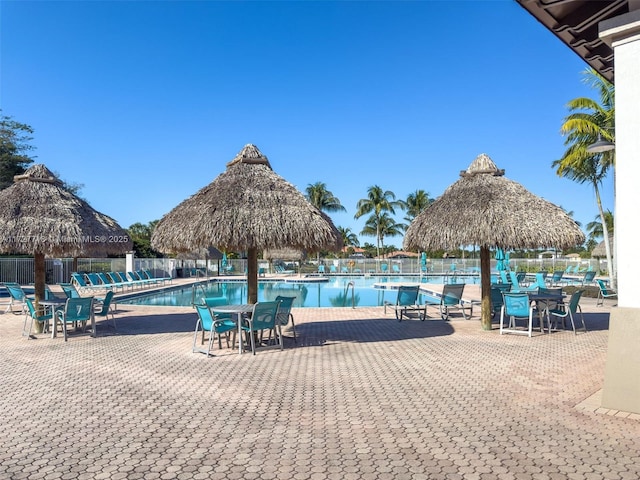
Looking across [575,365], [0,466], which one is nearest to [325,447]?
[0,466]

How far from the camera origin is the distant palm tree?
48344mm

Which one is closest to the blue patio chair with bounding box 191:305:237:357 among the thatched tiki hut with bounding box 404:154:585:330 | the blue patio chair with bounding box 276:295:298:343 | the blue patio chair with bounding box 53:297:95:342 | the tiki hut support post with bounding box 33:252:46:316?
the blue patio chair with bounding box 276:295:298:343

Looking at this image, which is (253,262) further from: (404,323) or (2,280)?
(2,280)

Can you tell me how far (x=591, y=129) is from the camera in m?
18.0

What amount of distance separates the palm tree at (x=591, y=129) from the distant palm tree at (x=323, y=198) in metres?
29.8

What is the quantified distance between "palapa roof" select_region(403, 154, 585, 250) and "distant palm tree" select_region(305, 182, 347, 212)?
3759 centimetres

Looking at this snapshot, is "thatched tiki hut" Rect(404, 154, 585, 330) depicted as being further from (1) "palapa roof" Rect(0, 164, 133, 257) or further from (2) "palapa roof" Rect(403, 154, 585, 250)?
(1) "palapa roof" Rect(0, 164, 133, 257)

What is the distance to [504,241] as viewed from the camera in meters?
9.45

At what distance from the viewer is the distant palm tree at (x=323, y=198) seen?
48.3 meters

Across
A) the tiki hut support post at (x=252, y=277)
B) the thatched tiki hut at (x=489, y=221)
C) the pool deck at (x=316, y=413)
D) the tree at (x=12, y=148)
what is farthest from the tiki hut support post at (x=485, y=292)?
the tree at (x=12, y=148)

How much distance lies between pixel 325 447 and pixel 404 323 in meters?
7.41

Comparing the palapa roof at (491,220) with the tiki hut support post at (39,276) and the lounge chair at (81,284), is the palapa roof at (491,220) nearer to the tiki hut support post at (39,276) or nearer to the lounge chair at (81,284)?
the tiki hut support post at (39,276)

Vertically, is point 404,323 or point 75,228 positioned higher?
point 75,228

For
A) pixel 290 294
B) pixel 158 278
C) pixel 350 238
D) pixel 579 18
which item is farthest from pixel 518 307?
pixel 350 238
